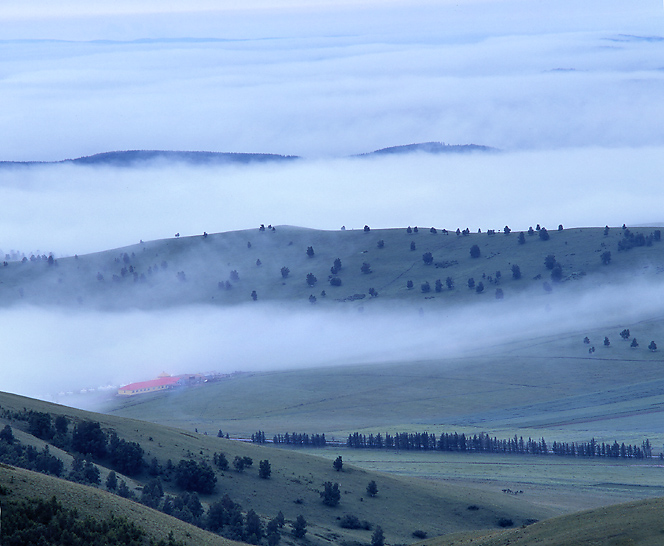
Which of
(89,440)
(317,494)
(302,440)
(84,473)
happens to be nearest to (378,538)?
(317,494)

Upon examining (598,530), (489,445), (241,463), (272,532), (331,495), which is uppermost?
(598,530)

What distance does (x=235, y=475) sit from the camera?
270ft

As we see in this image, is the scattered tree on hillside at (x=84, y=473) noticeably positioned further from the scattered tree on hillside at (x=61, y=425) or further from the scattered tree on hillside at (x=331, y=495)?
the scattered tree on hillside at (x=331, y=495)

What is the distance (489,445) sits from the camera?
13925 cm

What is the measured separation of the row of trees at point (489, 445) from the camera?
429ft

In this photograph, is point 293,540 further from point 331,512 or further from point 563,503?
point 563,503

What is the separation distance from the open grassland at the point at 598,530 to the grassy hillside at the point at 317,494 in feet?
60.0

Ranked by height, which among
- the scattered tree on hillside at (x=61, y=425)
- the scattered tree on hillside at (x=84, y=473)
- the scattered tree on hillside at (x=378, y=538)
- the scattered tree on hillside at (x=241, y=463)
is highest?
the scattered tree on hillside at (x=61, y=425)

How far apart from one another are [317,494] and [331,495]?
2109 millimetres

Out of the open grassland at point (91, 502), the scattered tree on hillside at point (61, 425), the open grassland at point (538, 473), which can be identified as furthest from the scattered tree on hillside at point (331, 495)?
the open grassland at point (91, 502)

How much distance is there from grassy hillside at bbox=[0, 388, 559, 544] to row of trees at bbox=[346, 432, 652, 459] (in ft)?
142

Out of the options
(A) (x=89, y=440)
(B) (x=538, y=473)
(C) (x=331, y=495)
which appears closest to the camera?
(A) (x=89, y=440)

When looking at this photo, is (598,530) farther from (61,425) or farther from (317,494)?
(61,425)

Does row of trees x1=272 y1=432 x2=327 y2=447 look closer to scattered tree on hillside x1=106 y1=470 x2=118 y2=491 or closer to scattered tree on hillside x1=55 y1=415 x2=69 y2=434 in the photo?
scattered tree on hillside x1=55 y1=415 x2=69 y2=434
